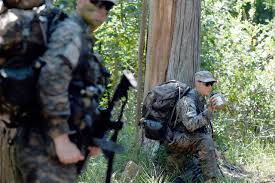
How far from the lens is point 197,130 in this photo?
272 inches

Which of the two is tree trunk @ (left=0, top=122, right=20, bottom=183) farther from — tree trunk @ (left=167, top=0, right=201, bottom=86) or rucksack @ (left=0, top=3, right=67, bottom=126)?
tree trunk @ (left=167, top=0, right=201, bottom=86)

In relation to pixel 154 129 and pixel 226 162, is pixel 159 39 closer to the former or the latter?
pixel 154 129

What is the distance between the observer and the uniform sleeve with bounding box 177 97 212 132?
6.65 metres

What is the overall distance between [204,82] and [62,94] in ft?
12.4

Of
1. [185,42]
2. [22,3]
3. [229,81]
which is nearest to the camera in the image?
[22,3]

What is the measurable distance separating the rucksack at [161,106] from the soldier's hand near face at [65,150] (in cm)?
353

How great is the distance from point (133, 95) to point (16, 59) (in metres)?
7.90

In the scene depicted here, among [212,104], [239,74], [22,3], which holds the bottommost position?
[239,74]

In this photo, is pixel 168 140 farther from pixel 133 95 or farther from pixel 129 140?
pixel 133 95

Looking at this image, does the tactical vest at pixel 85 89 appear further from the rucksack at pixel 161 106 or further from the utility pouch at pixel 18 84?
the rucksack at pixel 161 106

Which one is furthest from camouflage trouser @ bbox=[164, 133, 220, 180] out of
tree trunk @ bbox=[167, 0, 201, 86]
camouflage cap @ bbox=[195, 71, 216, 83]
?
tree trunk @ bbox=[167, 0, 201, 86]

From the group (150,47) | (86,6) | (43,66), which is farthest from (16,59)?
(150,47)

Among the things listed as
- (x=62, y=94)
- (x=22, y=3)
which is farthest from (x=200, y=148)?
(x=62, y=94)

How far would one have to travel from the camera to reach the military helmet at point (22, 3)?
13.8 ft
